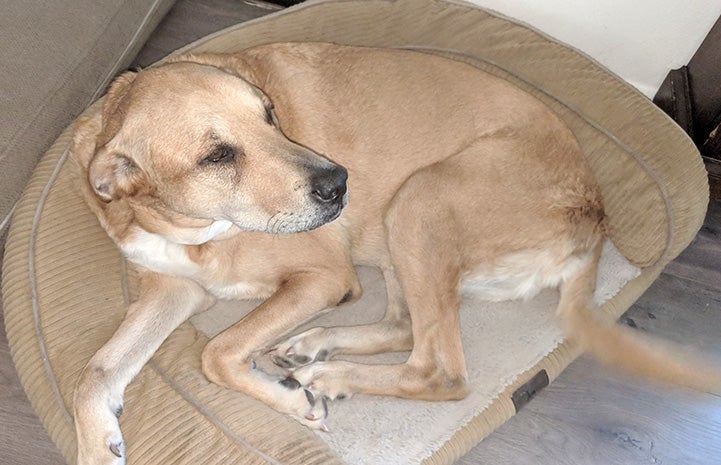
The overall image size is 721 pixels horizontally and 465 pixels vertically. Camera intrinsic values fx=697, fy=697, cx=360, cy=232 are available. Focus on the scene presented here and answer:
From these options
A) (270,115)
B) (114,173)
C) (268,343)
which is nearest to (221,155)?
(270,115)

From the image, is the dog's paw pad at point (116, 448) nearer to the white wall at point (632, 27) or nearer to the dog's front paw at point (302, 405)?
the dog's front paw at point (302, 405)

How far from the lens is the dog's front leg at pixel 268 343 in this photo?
240 cm

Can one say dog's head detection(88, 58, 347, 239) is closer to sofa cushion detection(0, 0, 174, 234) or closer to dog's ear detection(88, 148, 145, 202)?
dog's ear detection(88, 148, 145, 202)

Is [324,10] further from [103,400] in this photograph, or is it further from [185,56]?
[103,400]

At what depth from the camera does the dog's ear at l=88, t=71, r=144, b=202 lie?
2.17m

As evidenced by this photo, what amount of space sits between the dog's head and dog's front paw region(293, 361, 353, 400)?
0.63 meters

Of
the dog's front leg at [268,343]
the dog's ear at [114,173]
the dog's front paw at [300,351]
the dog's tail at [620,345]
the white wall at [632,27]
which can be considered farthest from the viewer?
the white wall at [632,27]

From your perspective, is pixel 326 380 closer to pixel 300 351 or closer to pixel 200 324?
pixel 300 351

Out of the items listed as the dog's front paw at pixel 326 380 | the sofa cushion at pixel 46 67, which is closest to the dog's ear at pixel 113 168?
the sofa cushion at pixel 46 67

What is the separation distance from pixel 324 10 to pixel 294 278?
1.42m

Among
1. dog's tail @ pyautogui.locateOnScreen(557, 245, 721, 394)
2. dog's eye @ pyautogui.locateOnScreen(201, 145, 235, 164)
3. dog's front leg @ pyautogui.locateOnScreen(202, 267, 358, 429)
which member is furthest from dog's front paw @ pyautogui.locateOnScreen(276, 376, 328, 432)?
dog's tail @ pyautogui.locateOnScreen(557, 245, 721, 394)

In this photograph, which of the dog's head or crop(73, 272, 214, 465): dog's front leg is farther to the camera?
crop(73, 272, 214, 465): dog's front leg

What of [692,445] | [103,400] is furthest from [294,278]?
[692,445]

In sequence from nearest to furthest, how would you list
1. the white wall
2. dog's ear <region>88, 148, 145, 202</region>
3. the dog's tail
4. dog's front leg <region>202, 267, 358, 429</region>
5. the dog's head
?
the dog's head
dog's ear <region>88, 148, 145, 202</region>
dog's front leg <region>202, 267, 358, 429</region>
the dog's tail
the white wall
